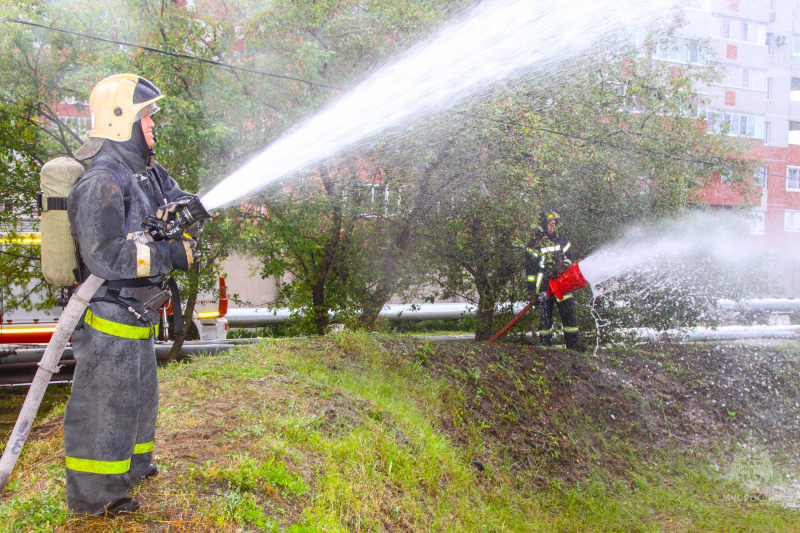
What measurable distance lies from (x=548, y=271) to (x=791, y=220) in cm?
1024

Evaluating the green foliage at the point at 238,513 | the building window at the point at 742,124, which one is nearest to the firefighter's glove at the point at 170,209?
the green foliage at the point at 238,513

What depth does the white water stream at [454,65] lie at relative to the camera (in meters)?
6.61

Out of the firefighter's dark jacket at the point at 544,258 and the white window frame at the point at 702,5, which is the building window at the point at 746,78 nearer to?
the white window frame at the point at 702,5

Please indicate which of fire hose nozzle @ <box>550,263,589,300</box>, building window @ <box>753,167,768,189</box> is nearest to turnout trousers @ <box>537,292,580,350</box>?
fire hose nozzle @ <box>550,263,589,300</box>

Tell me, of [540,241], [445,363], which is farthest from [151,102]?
[540,241]

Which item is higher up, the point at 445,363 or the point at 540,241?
the point at 540,241

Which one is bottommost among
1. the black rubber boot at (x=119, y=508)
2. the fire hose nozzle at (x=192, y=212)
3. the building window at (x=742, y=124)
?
the black rubber boot at (x=119, y=508)

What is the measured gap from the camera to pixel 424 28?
24.6 feet

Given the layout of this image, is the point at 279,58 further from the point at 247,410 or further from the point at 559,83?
the point at 247,410

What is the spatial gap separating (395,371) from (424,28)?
423 cm

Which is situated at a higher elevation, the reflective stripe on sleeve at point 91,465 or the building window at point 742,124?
the building window at point 742,124

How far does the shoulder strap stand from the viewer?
10.1ft

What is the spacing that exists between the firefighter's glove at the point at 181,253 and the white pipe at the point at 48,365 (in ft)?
1.23

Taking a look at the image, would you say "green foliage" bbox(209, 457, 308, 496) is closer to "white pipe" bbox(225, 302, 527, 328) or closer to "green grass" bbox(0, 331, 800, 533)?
"green grass" bbox(0, 331, 800, 533)
